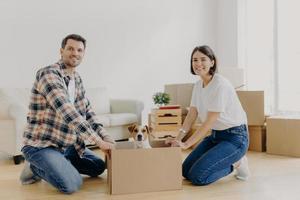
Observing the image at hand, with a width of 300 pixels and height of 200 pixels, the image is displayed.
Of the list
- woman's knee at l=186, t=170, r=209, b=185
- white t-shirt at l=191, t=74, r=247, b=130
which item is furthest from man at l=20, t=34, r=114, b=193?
white t-shirt at l=191, t=74, r=247, b=130

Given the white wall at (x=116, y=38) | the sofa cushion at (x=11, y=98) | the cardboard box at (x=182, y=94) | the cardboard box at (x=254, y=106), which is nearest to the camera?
the sofa cushion at (x=11, y=98)

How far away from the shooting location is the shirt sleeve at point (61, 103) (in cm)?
243

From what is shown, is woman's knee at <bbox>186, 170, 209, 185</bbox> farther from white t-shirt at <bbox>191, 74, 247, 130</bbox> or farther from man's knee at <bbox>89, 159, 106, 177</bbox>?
man's knee at <bbox>89, 159, 106, 177</bbox>

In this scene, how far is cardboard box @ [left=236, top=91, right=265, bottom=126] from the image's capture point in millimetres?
4023

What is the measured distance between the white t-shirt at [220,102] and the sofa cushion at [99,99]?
2.05m

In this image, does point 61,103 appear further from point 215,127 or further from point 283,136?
point 283,136

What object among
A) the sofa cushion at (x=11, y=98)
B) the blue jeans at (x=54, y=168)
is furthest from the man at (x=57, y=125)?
the sofa cushion at (x=11, y=98)

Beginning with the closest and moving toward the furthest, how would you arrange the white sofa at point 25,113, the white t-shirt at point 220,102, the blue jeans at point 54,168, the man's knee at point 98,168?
1. the blue jeans at point 54,168
2. the white t-shirt at point 220,102
3. the man's knee at point 98,168
4. the white sofa at point 25,113

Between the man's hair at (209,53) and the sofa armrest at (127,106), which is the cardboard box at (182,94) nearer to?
the sofa armrest at (127,106)

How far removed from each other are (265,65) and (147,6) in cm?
186

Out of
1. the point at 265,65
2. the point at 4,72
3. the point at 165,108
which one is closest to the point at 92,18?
the point at 4,72

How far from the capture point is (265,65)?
5500 mm

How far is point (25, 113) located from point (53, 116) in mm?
1227

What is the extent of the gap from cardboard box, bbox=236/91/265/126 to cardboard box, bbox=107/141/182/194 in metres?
1.73
